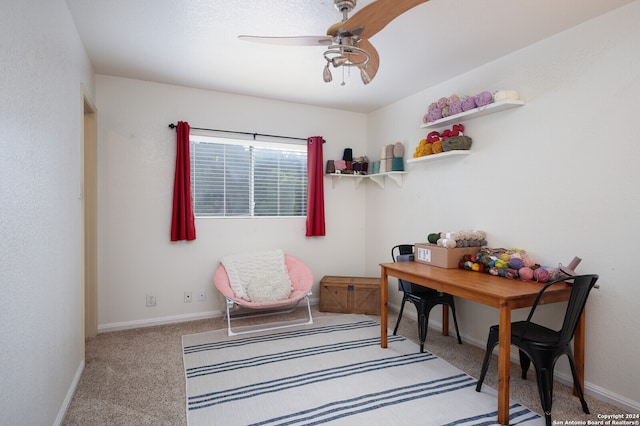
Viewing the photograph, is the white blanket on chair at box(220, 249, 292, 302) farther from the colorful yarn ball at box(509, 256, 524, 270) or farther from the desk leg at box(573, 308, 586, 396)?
the desk leg at box(573, 308, 586, 396)

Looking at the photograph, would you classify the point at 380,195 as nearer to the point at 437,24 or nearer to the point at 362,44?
the point at 437,24

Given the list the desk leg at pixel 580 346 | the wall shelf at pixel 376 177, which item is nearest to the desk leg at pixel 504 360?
the desk leg at pixel 580 346

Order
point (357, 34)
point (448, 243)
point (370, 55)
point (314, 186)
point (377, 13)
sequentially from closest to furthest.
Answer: point (377, 13) < point (357, 34) < point (370, 55) < point (448, 243) < point (314, 186)

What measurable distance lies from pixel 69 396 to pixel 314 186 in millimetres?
2917

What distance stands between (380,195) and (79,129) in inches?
125

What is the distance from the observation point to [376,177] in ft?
13.9

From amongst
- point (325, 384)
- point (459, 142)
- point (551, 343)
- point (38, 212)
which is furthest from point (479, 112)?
point (38, 212)

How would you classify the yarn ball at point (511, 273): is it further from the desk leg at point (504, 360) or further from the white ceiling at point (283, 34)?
the white ceiling at point (283, 34)

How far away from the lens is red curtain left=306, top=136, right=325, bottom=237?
13.5 feet

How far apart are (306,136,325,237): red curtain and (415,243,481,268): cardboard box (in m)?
1.54

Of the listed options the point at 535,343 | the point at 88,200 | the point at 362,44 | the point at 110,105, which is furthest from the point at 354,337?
the point at 110,105

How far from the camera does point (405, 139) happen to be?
384 cm

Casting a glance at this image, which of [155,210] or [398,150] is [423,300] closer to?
[398,150]

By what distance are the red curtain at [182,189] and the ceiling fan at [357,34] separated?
1.95 meters
